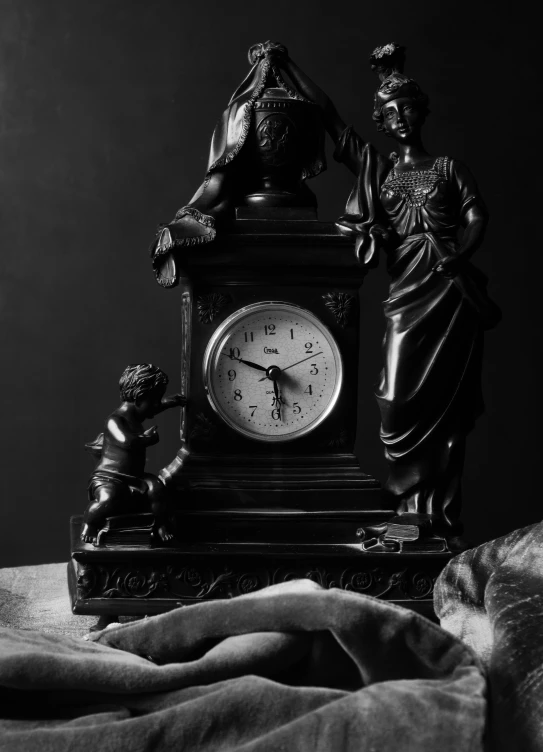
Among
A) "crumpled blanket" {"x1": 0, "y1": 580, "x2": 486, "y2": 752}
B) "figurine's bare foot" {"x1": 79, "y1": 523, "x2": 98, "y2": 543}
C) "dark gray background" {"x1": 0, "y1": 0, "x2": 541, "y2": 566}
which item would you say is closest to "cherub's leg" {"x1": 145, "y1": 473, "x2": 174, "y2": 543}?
"figurine's bare foot" {"x1": 79, "y1": 523, "x2": 98, "y2": 543}

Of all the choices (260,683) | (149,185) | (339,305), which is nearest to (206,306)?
(339,305)

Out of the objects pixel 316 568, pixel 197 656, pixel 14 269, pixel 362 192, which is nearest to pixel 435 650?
pixel 197 656

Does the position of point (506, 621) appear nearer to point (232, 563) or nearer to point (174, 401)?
point (232, 563)

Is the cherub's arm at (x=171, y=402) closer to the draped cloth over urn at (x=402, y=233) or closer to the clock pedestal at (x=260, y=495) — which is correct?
the clock pedestal at (x=260, y=495)

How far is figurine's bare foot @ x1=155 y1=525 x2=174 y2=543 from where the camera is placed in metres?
1.87

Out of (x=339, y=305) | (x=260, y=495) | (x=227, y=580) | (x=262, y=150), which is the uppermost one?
(x=262, y=150)

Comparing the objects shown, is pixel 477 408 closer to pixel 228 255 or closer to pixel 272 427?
pixel 272 427

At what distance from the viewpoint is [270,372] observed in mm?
2006

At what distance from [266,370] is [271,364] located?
0.01 meters

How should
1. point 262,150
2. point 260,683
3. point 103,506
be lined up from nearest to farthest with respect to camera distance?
point 260,683 < point 103,506 < point 262,150

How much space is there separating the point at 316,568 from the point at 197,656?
1.09m

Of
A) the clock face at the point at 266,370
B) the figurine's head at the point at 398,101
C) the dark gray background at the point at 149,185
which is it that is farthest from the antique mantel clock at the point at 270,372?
the dark gray background at the point at 149,185

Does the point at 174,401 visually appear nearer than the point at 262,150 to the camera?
Yes

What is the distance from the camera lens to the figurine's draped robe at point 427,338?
6.61 feet
